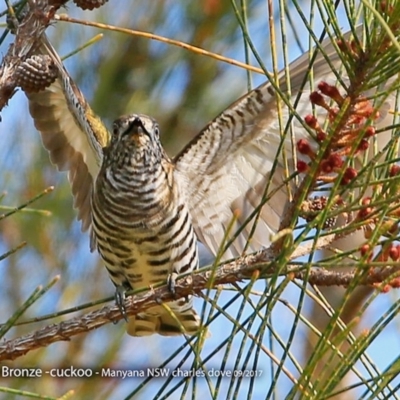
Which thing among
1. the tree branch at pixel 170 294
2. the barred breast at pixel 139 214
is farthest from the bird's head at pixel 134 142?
the tree branch at pixel 170 294

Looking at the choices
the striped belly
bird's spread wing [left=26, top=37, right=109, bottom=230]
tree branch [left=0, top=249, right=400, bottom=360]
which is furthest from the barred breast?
tree branch [left=0, top=249, right=400, bottom=360]

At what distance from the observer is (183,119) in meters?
2.59

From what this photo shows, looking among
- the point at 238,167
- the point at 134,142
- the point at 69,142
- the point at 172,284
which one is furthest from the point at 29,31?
the point at 69,142

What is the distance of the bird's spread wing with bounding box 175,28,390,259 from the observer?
199 centimetres

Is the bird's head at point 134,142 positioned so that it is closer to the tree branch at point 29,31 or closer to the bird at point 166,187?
the bird at point 166,187

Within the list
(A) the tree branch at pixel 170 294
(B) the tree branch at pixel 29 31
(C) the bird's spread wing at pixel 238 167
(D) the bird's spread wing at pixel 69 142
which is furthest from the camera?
(D) the bird's spread wing at pixel 69 142

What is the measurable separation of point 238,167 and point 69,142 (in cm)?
53

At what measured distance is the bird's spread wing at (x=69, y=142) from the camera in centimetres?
238

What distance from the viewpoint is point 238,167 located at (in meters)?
2.24

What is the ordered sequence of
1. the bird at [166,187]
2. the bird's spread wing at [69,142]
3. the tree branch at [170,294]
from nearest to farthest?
1. the tree branch at [170,294]
2. the bird at [166,187]
3. the bird's spread wing at [69,142]

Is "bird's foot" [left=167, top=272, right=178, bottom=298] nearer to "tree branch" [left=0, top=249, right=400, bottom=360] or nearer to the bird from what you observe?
"tree branch" [left=0, top=249, right=400, bottom=360]

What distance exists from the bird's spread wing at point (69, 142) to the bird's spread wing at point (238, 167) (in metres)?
0.29

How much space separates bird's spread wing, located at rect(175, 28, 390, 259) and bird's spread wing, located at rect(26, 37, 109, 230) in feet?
0.95

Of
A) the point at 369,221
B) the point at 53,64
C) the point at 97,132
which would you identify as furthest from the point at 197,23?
the point at 369,221
